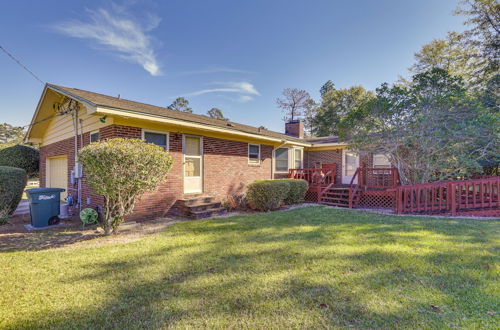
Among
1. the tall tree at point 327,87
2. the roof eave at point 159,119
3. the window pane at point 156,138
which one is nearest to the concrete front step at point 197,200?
the window pane at point 156,138

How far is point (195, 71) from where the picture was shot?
48.7ft

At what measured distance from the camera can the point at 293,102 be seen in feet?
111

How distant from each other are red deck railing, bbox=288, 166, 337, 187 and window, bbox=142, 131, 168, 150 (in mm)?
7246

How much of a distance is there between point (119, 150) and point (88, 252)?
206 centimetres

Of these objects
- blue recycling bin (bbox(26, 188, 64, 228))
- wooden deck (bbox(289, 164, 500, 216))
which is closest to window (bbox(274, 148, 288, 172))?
wooden deck (bbox(289, 164, 500, 216))

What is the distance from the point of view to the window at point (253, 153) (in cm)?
1058

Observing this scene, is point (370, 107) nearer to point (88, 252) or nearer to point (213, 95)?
point (88, 252)

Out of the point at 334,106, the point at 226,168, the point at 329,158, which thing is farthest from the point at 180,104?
the point at 226,168

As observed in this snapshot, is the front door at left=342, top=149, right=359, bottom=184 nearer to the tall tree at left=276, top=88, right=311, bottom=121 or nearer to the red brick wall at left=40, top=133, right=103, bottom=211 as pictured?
the red brick wall at left=40, top=133, right=103, bottom=211

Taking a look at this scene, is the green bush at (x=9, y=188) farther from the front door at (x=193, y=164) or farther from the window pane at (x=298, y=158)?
the window pane at (x=298, y=158)

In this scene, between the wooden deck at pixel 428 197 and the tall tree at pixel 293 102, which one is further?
the tall tree at pixel 293 102

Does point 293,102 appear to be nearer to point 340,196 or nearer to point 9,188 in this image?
point 340,196

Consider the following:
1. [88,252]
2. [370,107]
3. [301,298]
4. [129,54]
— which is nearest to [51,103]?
[129,54]

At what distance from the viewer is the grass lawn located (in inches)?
90.7
